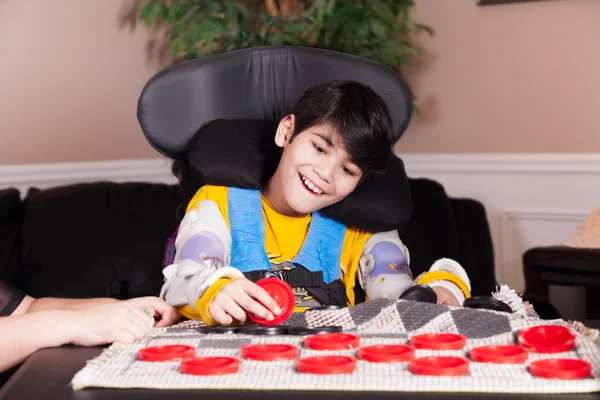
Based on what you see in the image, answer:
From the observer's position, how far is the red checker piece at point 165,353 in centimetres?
89

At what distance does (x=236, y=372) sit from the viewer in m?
0.84

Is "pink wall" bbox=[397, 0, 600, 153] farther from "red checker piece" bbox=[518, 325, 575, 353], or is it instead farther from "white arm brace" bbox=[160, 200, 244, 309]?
"red checker piece" bbox=[518, 325, 575, 353]

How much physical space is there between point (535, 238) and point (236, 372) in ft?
7.22

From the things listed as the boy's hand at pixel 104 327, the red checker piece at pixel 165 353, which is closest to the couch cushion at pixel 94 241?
the boy's hand at pixel 104 327

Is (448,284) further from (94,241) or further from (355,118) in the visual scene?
(94,241)

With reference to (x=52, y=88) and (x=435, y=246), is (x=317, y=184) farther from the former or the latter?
(x=52, y=88)

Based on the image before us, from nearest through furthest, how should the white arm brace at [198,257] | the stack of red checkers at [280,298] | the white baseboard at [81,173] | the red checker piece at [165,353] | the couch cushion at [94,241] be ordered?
the red checker piece at [165,353] < the stack of red checkers at [280,298] < the white arm brace at [198,257] < the couch cushion at [94,241] < the white baseboard at [81,173]

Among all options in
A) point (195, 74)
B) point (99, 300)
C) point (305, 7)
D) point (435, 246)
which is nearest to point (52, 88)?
point (305, 7)

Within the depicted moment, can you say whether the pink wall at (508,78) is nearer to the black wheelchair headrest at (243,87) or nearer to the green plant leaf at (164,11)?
the green plant leaf at (164,11)

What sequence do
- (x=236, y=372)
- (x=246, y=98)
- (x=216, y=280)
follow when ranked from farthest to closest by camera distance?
(x=246, y=98)
(x=216, y=280)
(x=236, y=372)

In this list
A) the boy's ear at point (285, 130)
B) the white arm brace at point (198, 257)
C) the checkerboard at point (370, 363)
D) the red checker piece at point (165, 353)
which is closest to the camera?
the checkerboard at point (370, 363)

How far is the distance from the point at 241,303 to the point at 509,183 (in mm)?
1891

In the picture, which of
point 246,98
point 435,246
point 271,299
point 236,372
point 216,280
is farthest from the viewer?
point 435,246

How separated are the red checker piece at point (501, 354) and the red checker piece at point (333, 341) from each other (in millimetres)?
135
